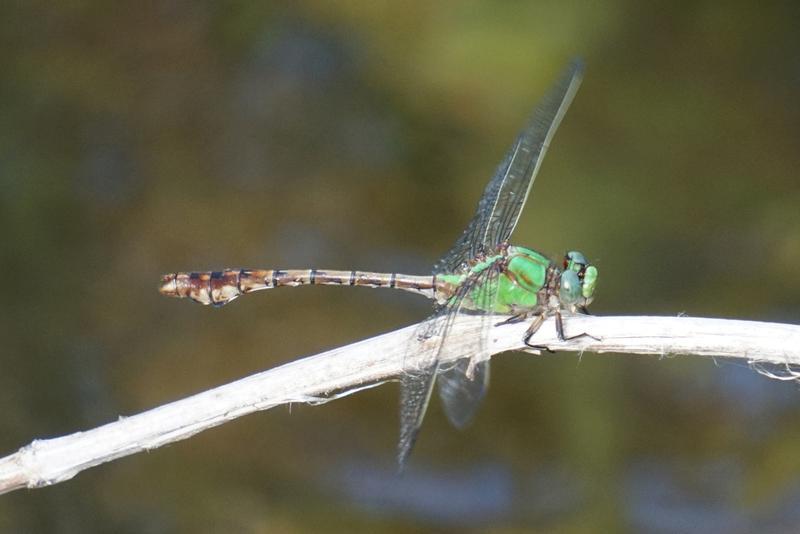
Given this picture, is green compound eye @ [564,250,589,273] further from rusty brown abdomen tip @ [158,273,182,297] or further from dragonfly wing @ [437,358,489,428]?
rusty brown abdomen tip @ [158,273,182,297]

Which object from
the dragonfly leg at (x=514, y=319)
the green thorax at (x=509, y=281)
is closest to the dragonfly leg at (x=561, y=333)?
the dragonfly leg at (x=514, y=319)

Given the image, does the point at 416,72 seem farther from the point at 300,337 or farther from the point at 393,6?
the point at 300,337

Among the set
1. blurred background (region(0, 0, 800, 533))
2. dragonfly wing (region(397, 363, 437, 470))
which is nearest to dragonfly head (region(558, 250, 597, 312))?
dragonfly wing (region(397, 363, 437, 470))

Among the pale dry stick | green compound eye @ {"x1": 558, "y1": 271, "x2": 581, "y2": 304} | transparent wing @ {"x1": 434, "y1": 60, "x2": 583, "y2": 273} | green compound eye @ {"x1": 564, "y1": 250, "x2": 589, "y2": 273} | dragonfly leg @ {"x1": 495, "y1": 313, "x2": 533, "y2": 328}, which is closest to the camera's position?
the pale dry stick

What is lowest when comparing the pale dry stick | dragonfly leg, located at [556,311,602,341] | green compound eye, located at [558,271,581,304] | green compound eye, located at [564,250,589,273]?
the pale dry stick

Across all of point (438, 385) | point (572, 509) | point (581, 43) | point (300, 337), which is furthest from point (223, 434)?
point (581, 43)

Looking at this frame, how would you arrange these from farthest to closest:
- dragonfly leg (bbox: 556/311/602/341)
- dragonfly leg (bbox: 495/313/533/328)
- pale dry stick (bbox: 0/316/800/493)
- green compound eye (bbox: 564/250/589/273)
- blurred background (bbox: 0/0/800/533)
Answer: blurred background (bbox: 0/0/800/533) → green compound eye (bbox: 564/250/589/273) → dragonfly leg (bbox: 495/313/533/328) → dragonfly leg (bbox: 556/311/602/341) → pale dry stick (bbox: 0/316/800/493)

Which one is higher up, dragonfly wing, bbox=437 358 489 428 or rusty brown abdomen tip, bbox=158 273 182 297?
rusty brown abdomen tip, bbox=158 273 182 297
